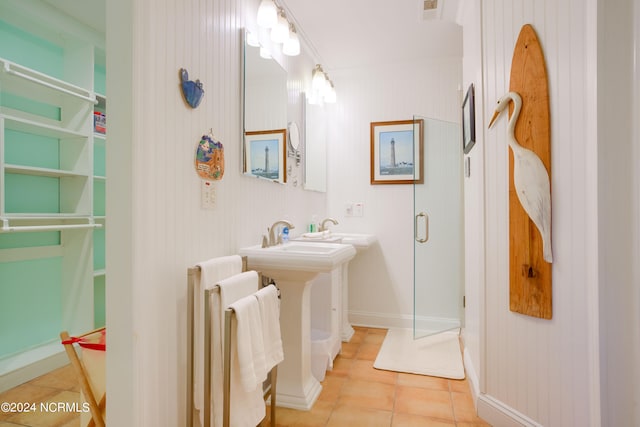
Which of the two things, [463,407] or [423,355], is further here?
[423,355]

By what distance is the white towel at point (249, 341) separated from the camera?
1.25 metres

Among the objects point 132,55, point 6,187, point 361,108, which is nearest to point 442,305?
point 361,108

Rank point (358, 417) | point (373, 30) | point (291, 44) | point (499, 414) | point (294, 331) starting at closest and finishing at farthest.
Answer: point (499, 414)
point (358, 417)
point (294, 331)
point (291, 44)
point (373, 30)

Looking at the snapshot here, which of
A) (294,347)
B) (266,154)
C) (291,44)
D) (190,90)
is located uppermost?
(291,44)

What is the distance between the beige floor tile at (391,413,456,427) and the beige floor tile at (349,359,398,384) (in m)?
0.39

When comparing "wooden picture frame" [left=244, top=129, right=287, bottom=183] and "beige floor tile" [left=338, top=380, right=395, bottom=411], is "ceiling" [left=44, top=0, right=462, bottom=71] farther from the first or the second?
"beige floor tile" [left=338, top=380, right=395, bottom=411]

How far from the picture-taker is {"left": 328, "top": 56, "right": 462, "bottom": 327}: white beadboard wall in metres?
3.21

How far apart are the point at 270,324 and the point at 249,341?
22cm

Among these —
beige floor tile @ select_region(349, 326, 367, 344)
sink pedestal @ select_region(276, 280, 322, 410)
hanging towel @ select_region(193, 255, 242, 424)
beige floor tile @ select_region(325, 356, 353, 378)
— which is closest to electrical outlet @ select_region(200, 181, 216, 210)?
hanging towel @ select_region(193, 255, 242, 424)

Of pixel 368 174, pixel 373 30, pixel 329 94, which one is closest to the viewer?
pixel 373 30

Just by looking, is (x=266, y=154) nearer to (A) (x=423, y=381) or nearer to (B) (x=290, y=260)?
(B) (x=290, y=260)

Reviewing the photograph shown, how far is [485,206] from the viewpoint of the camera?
1814 mm

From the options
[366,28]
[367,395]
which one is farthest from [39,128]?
[367,395]

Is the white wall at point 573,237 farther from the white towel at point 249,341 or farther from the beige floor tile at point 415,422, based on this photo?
the white towel at point 249,341
